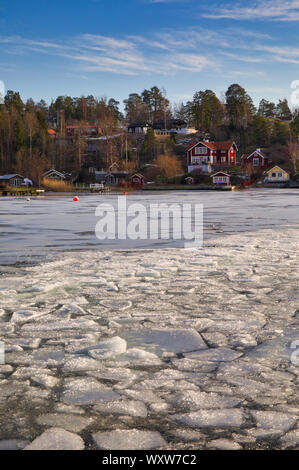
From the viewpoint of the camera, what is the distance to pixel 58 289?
19.5 feet

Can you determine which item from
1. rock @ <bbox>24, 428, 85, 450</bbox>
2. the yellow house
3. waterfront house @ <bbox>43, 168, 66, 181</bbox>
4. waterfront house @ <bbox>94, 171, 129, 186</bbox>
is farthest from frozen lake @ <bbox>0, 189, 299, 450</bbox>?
waterfront house @ <bbox>43, 168, 66, 181</bbox>

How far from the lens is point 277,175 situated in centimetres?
6781

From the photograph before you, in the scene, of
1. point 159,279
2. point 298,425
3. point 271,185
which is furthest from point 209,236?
point 271,185

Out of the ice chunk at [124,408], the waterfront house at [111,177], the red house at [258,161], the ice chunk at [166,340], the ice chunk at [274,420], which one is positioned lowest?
the ice chunk at [124,408]

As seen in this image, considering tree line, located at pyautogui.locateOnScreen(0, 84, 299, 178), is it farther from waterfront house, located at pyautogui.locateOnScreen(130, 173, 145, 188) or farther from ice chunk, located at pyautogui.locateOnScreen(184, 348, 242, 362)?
ice chunk, located at pyautogui.locateOnScreen(184, 348, 242, 362)

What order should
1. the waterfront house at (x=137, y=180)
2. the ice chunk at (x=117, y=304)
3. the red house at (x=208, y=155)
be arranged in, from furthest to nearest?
the red house at (x=208, y=155)
the waterfront house at (x=137, y=180)
the ice chunk at (x=117, y=304)

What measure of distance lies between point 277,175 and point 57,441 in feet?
227

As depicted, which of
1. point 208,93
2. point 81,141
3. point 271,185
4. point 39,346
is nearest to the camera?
point 39,346

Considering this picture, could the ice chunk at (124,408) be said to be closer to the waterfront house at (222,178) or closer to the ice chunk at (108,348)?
the ice chunk at (108,348)

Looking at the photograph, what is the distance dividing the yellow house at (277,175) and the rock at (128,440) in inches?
2691

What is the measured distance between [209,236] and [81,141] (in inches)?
3162

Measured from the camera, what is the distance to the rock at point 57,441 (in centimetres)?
237

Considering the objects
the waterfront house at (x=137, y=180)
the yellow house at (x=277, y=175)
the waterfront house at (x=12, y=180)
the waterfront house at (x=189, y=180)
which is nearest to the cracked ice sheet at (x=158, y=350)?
the yellow house at (x=277, y=175)

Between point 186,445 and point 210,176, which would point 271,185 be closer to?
point 210,176
